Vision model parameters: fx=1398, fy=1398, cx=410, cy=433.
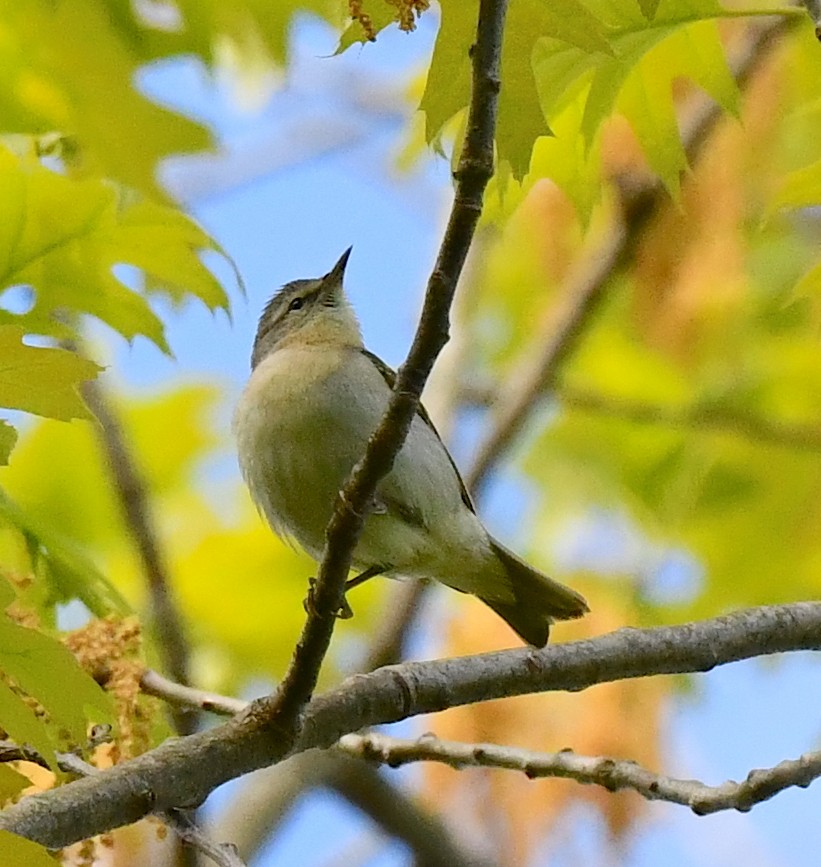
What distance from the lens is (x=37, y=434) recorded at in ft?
17.8

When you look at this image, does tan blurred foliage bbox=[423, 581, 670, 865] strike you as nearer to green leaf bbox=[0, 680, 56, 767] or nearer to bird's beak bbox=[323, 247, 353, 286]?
bird's beak bbox=[323, 247, 353, 286]

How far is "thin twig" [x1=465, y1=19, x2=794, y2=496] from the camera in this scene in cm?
454

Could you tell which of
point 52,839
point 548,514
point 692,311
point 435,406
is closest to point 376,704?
point 52,839

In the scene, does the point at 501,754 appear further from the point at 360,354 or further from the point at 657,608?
the point at 657,608

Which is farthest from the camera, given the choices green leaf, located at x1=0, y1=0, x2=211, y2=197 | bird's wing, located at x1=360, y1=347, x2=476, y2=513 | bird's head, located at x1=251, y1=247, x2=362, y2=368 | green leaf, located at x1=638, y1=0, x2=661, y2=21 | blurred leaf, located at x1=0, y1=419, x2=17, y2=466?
bird's head, located at x1=251, y1=247, x2=362, y2=368

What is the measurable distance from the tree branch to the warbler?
58 centimetres

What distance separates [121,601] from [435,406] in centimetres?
290

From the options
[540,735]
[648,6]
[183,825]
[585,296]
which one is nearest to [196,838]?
[183,825]

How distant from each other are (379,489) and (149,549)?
1.48 meters

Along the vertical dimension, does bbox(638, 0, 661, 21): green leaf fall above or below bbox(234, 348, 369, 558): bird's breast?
below

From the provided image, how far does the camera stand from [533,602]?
339 cm

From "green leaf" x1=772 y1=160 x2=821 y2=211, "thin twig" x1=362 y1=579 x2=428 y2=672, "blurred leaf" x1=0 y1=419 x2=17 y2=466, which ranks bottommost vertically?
"blurred leaf" x1=0 y1=419 x2=17 y2=466

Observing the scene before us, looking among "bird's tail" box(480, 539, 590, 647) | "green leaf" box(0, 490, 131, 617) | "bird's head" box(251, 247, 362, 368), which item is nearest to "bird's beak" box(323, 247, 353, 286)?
"bird's head" box(251, 247, 362, 368)

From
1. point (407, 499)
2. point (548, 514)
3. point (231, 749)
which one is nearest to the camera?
point (231, 749)
